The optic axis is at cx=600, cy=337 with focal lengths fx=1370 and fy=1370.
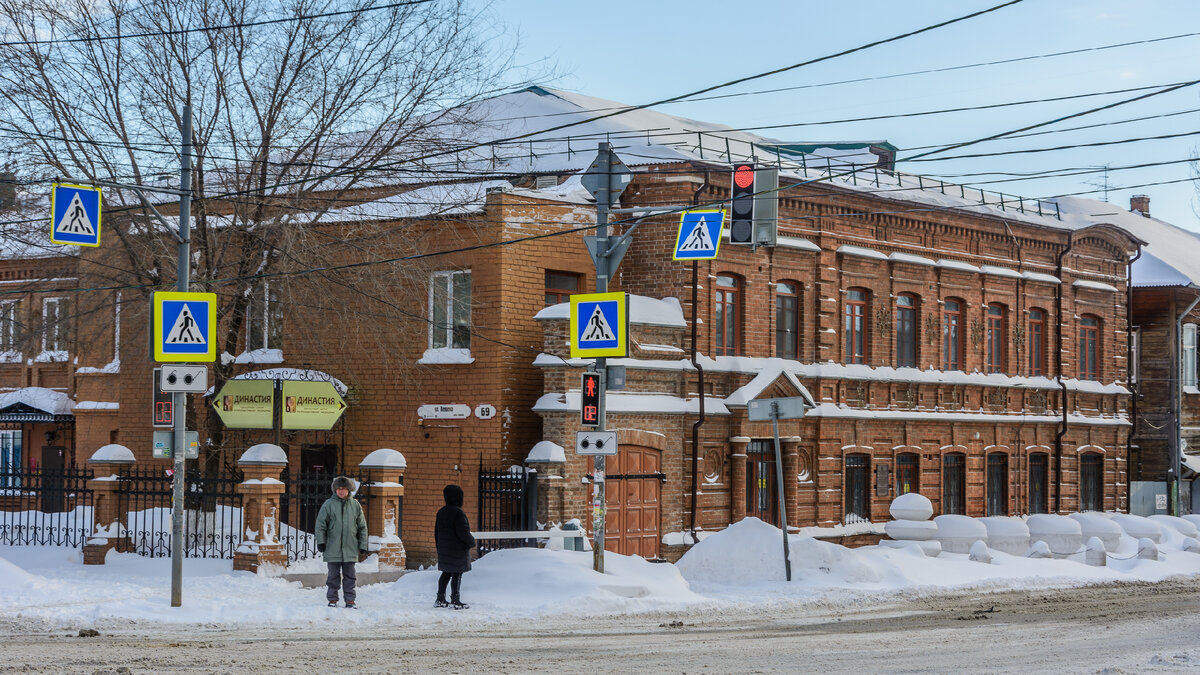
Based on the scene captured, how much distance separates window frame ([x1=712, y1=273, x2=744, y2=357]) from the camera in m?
25.8

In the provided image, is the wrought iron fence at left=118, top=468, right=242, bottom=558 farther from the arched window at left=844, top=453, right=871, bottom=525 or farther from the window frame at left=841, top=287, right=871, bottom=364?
the window frame at left=841, top=287, right=871, bottom=364

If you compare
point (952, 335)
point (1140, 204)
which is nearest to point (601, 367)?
point (952, 335)

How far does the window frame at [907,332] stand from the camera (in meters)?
30.0

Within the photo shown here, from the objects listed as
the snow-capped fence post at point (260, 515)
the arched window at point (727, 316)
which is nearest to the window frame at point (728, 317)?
the arched window at point (727, 316)

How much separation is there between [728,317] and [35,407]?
16.3 m

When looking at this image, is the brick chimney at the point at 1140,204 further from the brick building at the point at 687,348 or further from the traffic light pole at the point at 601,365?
the traffic light pole at the point at 601,365

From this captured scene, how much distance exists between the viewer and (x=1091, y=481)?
116 feet

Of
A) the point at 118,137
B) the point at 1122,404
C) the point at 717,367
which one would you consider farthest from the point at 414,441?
the point at 1122,404

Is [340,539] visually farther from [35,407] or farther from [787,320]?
[35,407]

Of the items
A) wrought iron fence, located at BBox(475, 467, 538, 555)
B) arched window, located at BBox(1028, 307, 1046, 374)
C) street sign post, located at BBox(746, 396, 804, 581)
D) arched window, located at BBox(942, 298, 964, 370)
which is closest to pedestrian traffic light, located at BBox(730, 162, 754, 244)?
street sign post, located at BBox(746, 396, 804, 581)

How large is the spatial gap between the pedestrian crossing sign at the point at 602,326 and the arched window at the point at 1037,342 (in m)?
17.8

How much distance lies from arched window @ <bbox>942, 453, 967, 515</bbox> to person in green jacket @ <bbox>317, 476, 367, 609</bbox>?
59.1ft

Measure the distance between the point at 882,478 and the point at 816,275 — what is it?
16.3ft

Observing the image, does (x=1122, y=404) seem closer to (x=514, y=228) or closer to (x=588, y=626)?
(x=514, y=228)
